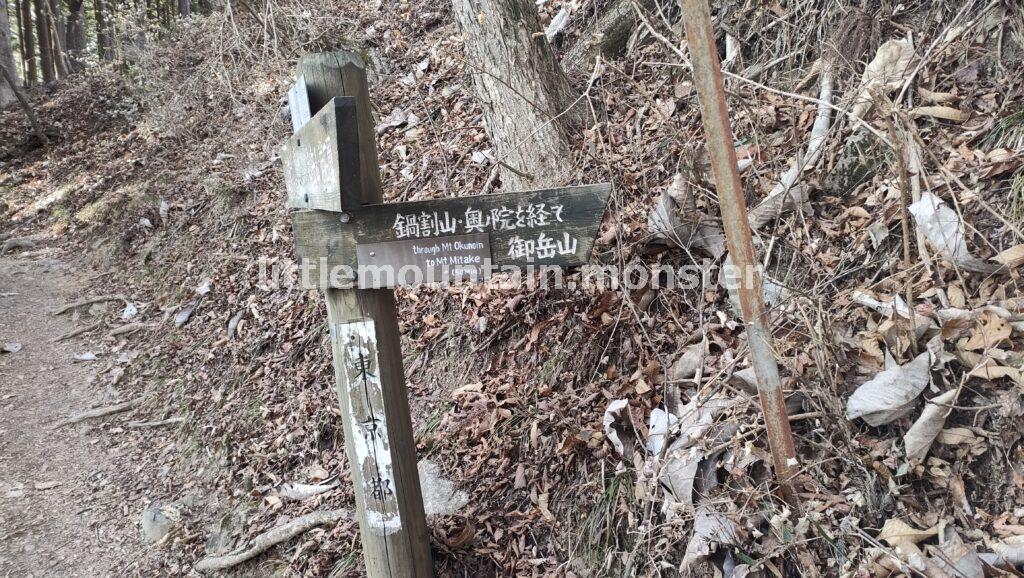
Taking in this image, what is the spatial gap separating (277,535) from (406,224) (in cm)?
251

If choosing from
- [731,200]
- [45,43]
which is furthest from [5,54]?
[731,200]

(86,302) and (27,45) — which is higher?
(27,45)

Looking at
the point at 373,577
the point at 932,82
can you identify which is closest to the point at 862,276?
the point at 932,82

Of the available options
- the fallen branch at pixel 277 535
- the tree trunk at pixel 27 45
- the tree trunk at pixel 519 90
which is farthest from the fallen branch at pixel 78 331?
the tree trunk at pixel 27 45

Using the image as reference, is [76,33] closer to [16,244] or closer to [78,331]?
[16,244]

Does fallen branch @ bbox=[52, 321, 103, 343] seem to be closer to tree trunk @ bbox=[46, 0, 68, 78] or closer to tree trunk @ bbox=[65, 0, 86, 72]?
tree trunk @ bbox=[46, 0, 68, 78]

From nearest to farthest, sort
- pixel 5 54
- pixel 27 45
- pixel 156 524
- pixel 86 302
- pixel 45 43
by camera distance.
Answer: pixel 156 524 → pixel 86 302 → pixel 5 54 → pixel 45 43 → pixel 27 45

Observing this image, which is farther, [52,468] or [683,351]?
[52,468]

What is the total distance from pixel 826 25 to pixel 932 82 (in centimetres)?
80

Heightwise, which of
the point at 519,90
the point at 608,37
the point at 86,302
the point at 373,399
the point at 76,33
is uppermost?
the point at 76,33

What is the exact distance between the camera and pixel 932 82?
3453mm

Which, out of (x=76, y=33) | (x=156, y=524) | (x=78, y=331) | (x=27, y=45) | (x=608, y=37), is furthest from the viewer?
(x=76, y=33)

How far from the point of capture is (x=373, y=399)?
295 cm

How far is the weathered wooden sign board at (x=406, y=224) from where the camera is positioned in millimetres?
2414
